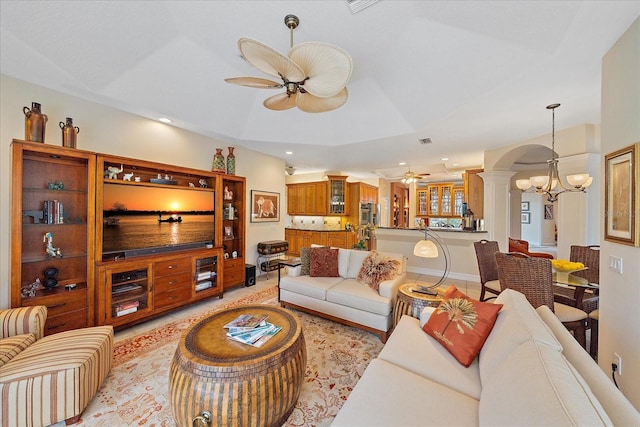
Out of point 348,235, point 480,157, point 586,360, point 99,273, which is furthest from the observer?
point 348,235

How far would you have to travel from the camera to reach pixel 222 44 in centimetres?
235

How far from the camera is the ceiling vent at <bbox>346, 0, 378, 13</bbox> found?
177 cm

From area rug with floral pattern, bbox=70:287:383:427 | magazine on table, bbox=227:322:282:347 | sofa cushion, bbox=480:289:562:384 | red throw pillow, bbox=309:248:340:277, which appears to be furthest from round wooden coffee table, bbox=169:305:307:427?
red throw pillow, bbox=309:248:340:277

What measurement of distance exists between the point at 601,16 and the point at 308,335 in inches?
140

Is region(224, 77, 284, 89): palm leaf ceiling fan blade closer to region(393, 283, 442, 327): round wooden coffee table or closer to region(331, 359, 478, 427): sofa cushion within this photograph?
region(331, 359, 478, 427): sofa cushion

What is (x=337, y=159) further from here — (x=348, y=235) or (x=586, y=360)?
(x=586, y=360)

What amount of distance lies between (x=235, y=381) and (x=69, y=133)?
304cm

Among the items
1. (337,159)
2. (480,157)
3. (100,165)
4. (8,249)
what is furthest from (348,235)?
(8,249)

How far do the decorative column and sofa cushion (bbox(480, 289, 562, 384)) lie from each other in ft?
11.8

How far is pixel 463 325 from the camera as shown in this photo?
1637 mm

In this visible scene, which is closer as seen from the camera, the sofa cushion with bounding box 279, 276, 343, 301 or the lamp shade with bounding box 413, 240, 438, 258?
the lamp shade with bounding box 413, 240, 438, 258

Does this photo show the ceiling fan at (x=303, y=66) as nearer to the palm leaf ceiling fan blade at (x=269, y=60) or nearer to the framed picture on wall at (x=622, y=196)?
the palm leaf ceiling fan blade at (x=269, y=60)

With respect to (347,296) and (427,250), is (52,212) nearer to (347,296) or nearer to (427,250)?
(347,296)

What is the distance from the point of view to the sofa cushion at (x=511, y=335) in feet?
3.96
